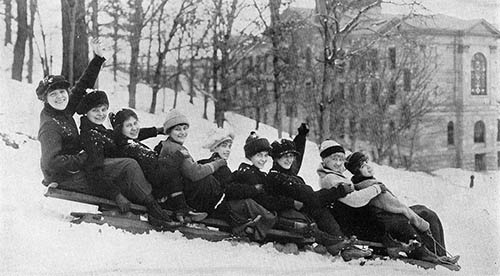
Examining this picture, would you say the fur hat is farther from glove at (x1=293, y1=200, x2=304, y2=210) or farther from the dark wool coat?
glove at (x1=293, y1=200, x2=304, y2=210)

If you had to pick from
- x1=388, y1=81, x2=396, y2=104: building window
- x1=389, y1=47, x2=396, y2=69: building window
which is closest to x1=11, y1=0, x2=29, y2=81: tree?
x1=389, y1=47, x2=396, y2=69: building window

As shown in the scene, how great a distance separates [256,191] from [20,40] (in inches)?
231

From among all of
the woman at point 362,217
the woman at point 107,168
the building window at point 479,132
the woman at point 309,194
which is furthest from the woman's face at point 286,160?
the building window at point 479,132

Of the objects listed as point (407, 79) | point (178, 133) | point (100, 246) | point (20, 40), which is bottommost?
point (100, 246)

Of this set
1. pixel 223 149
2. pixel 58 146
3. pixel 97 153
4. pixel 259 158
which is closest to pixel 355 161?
pixel 259 158

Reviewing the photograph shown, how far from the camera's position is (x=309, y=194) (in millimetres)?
2885

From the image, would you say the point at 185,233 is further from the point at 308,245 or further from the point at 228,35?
the point at 228,35

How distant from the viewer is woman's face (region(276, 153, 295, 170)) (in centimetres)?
294

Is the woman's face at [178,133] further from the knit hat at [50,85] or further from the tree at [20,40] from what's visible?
the tree at [20,40]

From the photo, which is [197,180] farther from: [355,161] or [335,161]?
[355,161]

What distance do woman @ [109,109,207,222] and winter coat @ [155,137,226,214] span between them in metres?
0.04

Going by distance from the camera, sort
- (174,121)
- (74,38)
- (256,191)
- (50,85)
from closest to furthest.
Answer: (50,85) < (174,121) < (256,191) < (74,38)

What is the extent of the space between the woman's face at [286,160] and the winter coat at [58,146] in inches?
39.9

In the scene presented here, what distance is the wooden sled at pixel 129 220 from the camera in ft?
8.17
